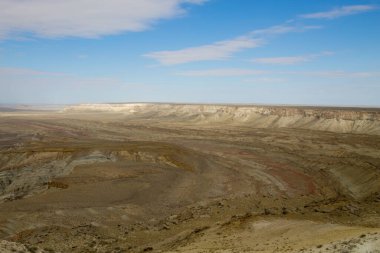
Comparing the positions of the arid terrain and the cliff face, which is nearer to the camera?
the arid terrain

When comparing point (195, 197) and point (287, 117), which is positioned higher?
point (287, 117)

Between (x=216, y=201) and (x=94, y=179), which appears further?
(x=94, y=179)

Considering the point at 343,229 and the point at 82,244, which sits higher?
the point at 343,229

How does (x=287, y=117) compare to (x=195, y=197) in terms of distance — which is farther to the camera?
(x=287, y=117)

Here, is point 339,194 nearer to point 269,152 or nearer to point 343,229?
point 343,229

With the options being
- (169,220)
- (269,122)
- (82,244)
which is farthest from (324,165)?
(269,122)
